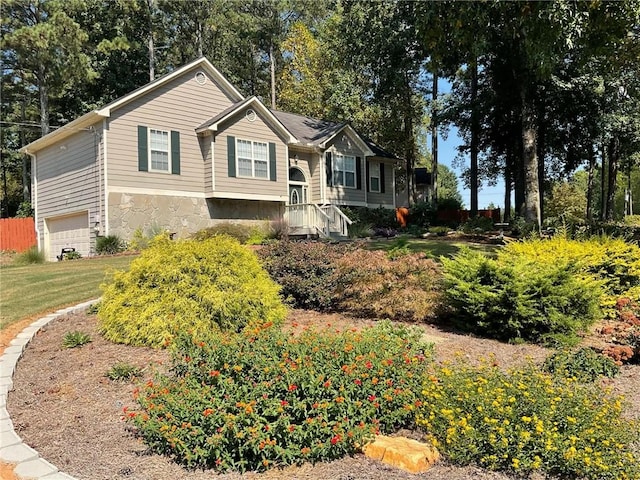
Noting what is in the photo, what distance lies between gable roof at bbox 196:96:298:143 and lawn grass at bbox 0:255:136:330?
6901mm

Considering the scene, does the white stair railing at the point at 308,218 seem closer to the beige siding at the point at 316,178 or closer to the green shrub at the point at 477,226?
the beige siding at the point at 316,178

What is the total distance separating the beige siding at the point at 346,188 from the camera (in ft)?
73.4

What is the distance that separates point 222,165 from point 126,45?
13.6m

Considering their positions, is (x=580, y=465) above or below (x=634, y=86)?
below

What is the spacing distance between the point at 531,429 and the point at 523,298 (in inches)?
107

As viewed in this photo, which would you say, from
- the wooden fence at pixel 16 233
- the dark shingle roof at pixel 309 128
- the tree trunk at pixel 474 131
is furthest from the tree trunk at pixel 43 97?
the tree trunk at pixel 474 131

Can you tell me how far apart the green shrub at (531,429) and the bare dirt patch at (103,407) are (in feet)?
0.49

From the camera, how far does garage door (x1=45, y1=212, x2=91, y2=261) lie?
17.3 m

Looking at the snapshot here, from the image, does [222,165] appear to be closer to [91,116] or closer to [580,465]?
[91,116]

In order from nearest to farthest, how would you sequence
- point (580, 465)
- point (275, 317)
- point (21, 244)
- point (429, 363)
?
point (580, 465), point (429, 363), point (275, 317), point (21, 244)

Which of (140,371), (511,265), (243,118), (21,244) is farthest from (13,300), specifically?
(21,244)

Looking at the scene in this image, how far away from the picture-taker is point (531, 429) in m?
3.02

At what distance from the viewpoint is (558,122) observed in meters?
22.4

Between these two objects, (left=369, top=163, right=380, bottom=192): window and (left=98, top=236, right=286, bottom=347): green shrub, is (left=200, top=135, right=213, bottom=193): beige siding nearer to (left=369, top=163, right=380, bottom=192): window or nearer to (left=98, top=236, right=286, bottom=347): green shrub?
(left=369, top=163, right=380, bottom=192): window
